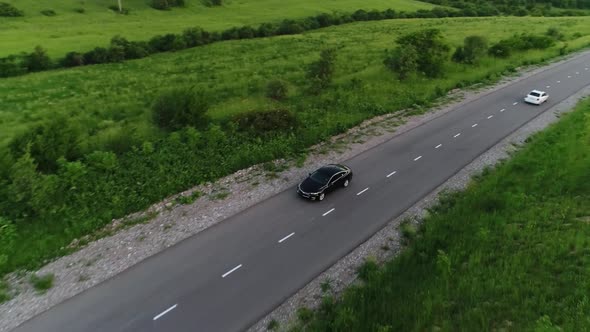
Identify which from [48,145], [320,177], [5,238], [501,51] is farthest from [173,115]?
[501,51]

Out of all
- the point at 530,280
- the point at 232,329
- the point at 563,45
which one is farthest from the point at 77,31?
the point at 563,45

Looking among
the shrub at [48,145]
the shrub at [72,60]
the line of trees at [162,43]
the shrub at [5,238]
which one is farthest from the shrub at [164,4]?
the shrub at [5,238]

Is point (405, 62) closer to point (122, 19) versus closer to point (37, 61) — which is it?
point (37, 61)

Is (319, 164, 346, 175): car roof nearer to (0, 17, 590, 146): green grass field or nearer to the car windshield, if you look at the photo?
the car windshield

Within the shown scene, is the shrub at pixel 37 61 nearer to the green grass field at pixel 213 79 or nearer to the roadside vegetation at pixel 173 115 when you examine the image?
the green grass field at pixel 213 79

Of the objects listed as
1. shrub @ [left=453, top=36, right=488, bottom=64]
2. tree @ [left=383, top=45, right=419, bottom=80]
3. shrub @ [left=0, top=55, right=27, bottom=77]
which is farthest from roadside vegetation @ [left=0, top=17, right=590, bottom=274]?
shrub @ [left=0, top=55, right=27, bottom=77]

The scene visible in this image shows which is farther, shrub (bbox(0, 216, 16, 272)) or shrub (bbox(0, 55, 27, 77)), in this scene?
shrub (bbox(0, 55, 27, 77))

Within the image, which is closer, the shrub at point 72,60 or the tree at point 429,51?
the tree at point 429,51

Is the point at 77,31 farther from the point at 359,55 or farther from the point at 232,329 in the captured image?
the point at 232,329
